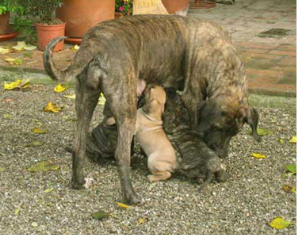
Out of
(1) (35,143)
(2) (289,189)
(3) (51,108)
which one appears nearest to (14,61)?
(3) (51,108)

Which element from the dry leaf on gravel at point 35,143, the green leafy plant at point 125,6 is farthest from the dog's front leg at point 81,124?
the green leafy plant at point 125,6

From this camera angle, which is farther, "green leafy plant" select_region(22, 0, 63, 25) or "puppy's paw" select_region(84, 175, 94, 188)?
"green leafy plant" select_region(22, 0, 63, 25)

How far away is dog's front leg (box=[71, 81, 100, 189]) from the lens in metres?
4.85

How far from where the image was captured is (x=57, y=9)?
30.7ft

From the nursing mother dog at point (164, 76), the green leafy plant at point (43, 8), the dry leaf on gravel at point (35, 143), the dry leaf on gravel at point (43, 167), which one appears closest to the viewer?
the nursing mother dog at point (164, 76)

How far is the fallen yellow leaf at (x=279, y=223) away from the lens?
181 inches

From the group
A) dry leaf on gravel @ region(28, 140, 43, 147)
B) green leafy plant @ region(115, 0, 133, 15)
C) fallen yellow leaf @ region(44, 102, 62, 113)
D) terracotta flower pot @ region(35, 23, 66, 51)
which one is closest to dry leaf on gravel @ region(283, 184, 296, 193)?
dry leaf on gravel @ region(28, 140, 43, 147)

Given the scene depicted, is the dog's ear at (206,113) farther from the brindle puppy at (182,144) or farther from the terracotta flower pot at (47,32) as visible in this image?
the terracotta flower pot at (47,32)

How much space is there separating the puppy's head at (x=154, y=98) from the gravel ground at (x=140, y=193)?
574 mm

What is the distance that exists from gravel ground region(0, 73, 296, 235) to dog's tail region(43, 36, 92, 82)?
0.98m

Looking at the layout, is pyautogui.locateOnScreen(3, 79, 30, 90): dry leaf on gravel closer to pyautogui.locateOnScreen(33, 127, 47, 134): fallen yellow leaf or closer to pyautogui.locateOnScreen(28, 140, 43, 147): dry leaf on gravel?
pyautogui.locateOnScreen(33, 127, 47, 134): fallen yellow leaf

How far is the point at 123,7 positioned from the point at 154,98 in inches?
192

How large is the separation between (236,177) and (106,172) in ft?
3.52

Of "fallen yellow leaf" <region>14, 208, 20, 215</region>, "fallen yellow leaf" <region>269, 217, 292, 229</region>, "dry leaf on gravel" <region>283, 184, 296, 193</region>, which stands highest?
"fallen yellow leaf" <region>269, 217, 292, 229</region>
